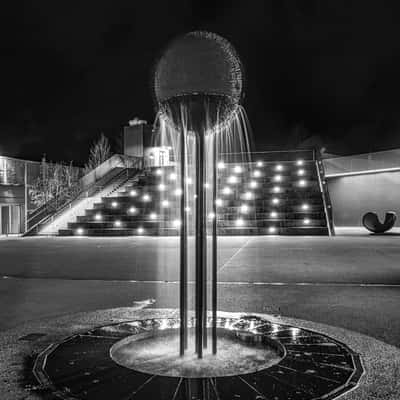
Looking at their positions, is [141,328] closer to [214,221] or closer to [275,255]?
[214,221]

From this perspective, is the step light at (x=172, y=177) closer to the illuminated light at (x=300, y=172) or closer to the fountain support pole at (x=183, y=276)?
the illuminated light at (x=300, y=172)

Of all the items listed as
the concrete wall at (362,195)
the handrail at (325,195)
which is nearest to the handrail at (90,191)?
the handrail at (325,195)

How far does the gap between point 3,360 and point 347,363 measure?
2508mm

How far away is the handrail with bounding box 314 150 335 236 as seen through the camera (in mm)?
19141

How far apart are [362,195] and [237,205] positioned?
34.5 feet

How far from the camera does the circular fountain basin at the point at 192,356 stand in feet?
10.3

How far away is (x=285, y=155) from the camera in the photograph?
27.7 m

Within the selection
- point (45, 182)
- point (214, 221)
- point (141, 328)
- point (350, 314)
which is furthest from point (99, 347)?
point (45, 182)

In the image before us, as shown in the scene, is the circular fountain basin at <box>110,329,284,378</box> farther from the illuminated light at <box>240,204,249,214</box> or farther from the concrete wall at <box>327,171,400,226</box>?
the concrete wall at <box>327,171,400,226</box>

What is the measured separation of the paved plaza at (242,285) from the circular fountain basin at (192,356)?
1.20m

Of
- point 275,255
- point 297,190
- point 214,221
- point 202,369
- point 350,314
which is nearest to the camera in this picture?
point 202,369

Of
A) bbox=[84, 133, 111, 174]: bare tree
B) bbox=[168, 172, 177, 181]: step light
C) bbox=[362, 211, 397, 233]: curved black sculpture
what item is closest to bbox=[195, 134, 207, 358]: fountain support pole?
bbox=[362, 211, 397, 233]: curved black sculpture

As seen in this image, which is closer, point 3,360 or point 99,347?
point 3,360

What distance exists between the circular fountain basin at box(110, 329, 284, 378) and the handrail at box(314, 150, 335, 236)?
15.7 m
